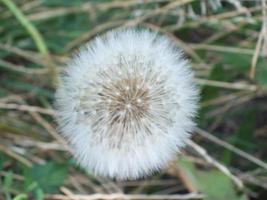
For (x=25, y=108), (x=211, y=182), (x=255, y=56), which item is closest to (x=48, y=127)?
(x=25, y=108)

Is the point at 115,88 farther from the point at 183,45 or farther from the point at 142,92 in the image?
the point at 183,45

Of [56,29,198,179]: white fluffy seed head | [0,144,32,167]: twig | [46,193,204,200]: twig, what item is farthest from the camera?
[0,144,32,167]: twig

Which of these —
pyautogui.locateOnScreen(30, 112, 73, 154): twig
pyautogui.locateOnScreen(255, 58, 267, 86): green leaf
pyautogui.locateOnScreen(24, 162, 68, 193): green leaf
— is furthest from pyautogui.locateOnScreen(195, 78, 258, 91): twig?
pyautogui.locateOnScreen(24, 162, 68, 193): green leaf

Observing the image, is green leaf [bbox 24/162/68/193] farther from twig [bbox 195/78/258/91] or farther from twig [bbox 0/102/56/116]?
twig [bbox 195/78/258/91]

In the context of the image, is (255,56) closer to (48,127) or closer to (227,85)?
(227,85)

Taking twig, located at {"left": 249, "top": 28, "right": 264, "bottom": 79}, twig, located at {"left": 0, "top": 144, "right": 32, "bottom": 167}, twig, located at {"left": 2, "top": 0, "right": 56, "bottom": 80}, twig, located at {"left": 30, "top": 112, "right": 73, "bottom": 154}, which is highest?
twig, located at {"left": 2, "top": 0, "right": 56, "bottom": 80}

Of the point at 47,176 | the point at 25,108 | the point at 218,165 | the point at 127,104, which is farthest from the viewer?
the point at 25,108

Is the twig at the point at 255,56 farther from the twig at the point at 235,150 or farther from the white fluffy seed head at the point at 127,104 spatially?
the white fluffy seed head at the point at 127,104
